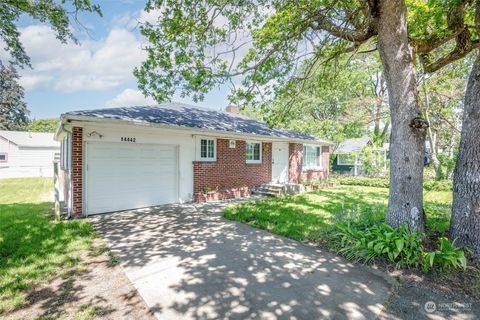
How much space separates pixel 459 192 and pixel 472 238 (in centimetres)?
72

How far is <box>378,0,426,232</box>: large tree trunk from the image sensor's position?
14.0 ft

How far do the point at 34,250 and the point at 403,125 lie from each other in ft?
23.2

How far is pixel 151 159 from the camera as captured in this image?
8.27 meters

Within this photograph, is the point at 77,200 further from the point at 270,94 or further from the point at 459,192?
the point at 459,192

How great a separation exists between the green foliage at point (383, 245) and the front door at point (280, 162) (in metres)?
8.18

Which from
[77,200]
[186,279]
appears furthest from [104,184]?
[186,279]

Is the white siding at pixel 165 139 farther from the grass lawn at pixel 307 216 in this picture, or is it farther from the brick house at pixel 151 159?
the grass lawn at pixel 307 216

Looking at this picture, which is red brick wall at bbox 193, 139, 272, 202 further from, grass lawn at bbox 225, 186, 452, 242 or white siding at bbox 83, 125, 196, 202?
grass lawn at bbox 225, 186, 452, 242

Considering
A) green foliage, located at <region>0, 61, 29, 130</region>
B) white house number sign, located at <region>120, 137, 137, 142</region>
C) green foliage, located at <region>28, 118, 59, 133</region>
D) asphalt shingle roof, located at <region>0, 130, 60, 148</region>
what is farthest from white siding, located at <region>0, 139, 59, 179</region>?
green foliage, located at <region>28, 118, 59, 133</region>

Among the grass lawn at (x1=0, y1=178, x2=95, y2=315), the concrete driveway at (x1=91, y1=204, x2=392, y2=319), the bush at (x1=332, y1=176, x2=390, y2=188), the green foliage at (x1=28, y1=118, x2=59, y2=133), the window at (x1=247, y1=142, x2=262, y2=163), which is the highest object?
the green foliage at (x1=28, y1=118, x2=59, y2=133)

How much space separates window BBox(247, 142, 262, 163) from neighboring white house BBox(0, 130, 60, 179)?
20.6m

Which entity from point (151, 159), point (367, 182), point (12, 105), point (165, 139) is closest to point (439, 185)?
point (367, 182)

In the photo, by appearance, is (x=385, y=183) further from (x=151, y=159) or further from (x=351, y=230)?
(x=151, y=159)

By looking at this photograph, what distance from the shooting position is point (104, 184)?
7246mm
